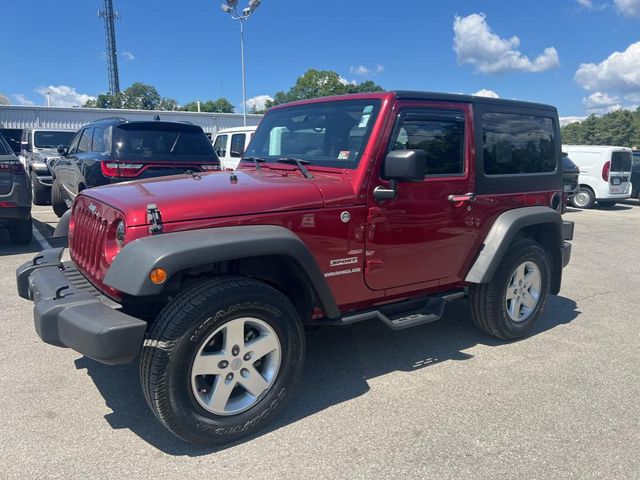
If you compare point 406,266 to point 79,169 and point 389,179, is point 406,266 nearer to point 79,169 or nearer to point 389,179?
Answer: point 389,179

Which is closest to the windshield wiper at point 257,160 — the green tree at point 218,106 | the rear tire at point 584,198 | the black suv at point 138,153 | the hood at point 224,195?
the hood at point 224,195

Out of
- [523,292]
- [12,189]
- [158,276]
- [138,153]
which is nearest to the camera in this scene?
[158,276]

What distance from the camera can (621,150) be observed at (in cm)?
1515

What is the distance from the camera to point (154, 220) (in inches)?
102

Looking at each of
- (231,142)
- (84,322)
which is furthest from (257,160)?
(231,142)

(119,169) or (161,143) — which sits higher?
(161,143)

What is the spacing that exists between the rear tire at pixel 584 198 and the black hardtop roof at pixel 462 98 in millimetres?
12664

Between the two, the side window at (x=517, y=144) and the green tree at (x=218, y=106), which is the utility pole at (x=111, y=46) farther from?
the side window at (x=517, y=144)

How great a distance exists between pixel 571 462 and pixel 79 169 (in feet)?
24.7

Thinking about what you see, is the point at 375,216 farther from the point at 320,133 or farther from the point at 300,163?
the point at 320,133

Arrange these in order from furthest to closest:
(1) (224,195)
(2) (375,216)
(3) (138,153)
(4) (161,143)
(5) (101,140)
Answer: (5) (101,140), (4) (161,143), (3) (138,153), (2) (375,216), (1) (224,195)

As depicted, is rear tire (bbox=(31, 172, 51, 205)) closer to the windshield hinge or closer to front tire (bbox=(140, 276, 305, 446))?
the windshield hinge

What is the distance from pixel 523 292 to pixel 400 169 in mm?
1988

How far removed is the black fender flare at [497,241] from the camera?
3926 millimetres
